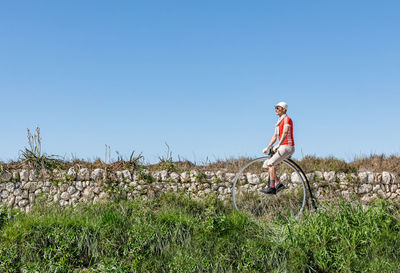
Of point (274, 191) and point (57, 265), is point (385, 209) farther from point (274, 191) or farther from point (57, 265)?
point (57, 265)

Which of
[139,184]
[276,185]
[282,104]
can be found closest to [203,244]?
[276,185]

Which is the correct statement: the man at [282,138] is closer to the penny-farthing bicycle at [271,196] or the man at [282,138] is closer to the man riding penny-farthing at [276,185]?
the man riding penny-farthing at [276,185]

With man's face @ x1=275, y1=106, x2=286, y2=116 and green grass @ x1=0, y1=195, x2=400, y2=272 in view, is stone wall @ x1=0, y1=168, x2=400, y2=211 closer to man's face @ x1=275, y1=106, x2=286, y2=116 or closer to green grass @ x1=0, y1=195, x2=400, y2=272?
man's face @ x1=275, y1=106, x2=286, y2=116

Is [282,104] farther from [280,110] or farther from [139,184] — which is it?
[139,184]

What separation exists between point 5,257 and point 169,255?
9.63ft

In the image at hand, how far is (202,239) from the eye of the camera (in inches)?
282

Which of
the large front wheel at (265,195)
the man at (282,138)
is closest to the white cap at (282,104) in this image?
the man at (282,138)

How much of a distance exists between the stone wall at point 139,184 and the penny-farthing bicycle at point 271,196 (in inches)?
1.3

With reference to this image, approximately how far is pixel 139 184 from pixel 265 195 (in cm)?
355

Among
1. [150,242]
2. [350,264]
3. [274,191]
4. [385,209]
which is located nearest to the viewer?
[350,264]

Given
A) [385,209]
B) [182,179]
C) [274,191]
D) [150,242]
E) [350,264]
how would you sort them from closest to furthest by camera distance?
[350,264] → [150,242] → [385,209] → [274,191] → [182,179]

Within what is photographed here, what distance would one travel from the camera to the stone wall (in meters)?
10.9

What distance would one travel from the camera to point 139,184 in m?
11.0

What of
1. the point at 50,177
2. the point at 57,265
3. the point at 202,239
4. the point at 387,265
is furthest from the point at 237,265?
the point at 50,177
